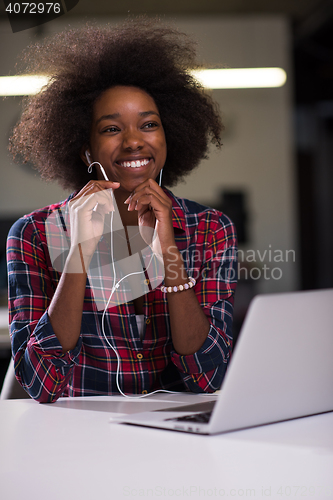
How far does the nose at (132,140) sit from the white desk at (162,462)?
2.68 ft

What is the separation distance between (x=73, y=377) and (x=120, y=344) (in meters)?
0.15

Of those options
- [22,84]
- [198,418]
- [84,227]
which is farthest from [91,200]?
[22,84]

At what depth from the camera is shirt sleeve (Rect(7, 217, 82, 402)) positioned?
1158 millimetres

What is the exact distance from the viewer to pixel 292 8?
14.9ft

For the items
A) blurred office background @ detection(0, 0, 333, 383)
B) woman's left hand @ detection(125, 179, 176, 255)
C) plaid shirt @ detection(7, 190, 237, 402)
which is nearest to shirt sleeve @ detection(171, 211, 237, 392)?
plaid shirt @ detection(7, 190, 237, 402)

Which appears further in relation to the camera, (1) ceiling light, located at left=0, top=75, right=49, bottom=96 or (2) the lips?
(1) ceiling light, located at left=0, top=75, right=49, bottom=96

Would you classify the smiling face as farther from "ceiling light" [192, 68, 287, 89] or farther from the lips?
"ceiling light" [192, 68, 287, 89]

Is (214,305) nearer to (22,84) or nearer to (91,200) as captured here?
(91,200)

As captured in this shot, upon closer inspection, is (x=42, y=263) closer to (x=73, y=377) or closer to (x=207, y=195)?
(x=73, y=377)

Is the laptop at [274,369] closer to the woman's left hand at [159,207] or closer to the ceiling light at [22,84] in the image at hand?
the woman's left hand at [159,207]

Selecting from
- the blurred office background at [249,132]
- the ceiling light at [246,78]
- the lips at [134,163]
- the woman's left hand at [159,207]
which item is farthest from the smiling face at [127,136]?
the blurred office background at [249,132]

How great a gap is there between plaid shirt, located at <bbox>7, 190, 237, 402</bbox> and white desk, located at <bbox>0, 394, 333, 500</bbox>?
351mm

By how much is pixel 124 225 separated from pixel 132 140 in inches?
10.4

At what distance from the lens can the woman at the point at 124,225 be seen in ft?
4.06
